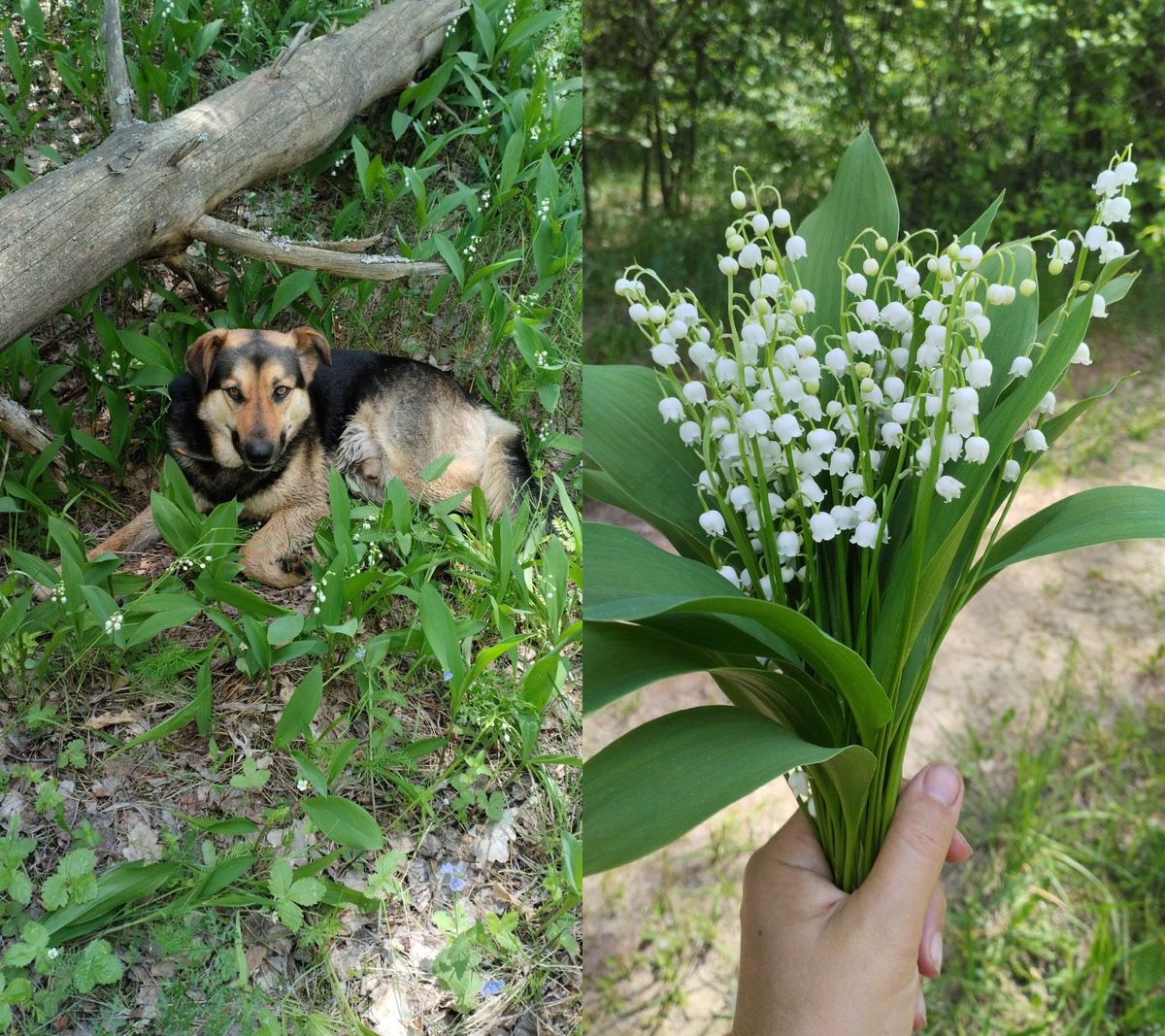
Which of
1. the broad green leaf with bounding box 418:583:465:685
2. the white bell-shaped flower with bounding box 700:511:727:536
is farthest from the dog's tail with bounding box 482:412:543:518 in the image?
the white bell-shaped flower with bounding box 700:511:727:536

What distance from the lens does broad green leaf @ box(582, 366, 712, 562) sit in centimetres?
61

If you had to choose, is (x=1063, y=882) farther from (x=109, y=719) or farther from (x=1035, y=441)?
(x=109, y=719)

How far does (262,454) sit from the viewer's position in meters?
0.78

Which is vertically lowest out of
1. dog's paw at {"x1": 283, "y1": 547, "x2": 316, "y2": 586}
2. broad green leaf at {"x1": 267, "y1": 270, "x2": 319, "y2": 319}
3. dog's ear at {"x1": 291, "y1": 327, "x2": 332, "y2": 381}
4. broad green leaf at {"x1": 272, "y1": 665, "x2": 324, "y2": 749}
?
broad green leaf at {"x1": 272, "y1": 665, "x2": 324, "y2": 749}

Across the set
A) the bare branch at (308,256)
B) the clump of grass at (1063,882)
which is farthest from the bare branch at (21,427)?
the clump of grass at (1063,882)

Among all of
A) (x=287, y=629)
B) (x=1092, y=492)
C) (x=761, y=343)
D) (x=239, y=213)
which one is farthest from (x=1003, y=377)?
(x=239, y=213)

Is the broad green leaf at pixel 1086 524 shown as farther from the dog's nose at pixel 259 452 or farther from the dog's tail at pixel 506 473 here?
the dog's nose at pixel 259 452

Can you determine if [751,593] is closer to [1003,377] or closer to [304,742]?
[1003,377]

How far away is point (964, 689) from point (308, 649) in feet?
3.24

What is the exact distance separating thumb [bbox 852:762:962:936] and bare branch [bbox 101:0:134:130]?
3.01ft

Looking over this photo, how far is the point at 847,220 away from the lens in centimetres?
62

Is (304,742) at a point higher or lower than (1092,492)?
lower

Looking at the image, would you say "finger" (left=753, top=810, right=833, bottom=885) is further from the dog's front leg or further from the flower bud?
the dog's front leg

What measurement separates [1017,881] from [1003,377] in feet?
2.63
